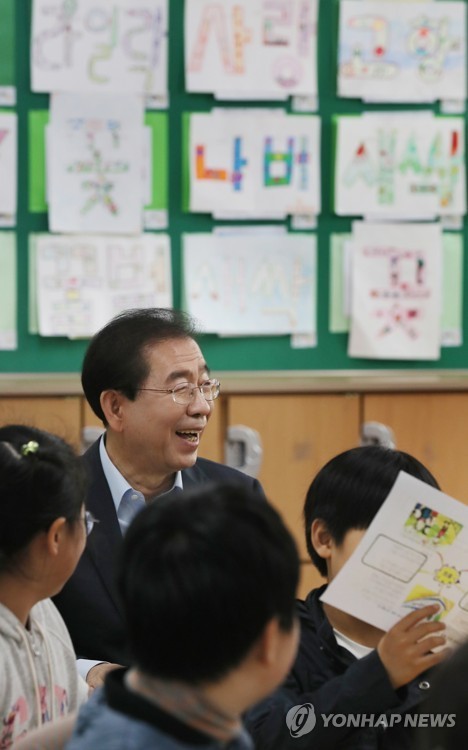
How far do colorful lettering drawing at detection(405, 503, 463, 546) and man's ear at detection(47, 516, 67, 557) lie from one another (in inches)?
18.4

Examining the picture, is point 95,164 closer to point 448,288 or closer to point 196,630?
point 448,288

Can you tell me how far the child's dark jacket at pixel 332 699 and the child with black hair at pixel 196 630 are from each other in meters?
0.48

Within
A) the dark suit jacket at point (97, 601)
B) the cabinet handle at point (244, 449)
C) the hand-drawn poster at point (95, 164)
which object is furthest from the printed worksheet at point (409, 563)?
the hand-drawn poster at point (95, 164)

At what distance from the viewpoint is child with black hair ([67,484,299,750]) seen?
1.04 meters

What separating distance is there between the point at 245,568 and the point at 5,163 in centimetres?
284

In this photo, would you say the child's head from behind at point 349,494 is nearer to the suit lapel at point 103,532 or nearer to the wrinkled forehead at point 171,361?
the suit lapel at point 103,532

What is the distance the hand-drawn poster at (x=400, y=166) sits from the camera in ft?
12.5

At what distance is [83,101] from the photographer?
3.70 meters

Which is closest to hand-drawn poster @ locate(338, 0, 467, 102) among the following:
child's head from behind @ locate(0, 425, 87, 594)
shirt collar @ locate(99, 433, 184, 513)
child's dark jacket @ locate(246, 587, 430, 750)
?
shirt collar @ locate(99, 433, 184, 513)

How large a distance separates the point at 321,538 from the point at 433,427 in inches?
74.5

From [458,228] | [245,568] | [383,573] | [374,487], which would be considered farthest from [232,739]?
[458,228]

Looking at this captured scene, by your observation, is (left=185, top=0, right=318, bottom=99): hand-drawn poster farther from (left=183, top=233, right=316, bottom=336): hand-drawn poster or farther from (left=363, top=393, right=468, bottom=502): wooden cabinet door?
(left=363, top=393, right=468, bottom=502): wooden cabinet door

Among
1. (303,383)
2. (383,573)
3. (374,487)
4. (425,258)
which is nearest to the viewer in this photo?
(383,573)

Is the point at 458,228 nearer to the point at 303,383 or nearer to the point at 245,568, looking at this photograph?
the point at 303,383
